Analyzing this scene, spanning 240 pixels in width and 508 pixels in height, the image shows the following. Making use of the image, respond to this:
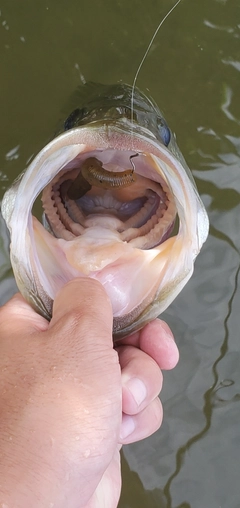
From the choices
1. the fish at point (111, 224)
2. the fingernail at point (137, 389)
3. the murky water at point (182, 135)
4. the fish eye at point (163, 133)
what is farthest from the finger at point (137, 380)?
the murky water at point (182, 135)

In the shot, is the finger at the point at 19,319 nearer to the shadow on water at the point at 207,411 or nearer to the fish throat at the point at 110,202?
the fish throat at the point at 110,202

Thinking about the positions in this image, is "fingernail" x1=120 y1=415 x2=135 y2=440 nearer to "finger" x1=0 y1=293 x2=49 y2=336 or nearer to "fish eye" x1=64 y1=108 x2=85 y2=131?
"finger" x1=0 y1=293 x2=49 y2=336

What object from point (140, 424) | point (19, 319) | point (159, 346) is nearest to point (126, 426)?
point (140, 424)

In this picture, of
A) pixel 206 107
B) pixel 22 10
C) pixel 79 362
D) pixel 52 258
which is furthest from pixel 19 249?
pixel 22 10

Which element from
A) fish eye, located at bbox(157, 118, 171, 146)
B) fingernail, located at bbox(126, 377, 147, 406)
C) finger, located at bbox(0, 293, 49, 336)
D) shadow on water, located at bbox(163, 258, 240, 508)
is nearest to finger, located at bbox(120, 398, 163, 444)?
fingernail, located at bbox(126, 377, 147, 406)

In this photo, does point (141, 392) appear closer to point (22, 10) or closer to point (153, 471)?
point (153, 471)

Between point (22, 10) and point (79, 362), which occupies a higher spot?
point (22, 10)

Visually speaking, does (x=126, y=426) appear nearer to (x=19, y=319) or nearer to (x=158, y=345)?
(x=158, y=345)
